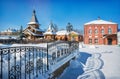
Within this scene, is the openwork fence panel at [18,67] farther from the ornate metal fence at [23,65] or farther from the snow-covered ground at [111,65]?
the snow-covered ground at [111,65]

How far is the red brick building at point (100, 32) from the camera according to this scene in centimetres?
4022

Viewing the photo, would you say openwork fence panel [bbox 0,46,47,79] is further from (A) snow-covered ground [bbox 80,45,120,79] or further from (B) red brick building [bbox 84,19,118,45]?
(B) red brick building [bbox 84,19,118,45]

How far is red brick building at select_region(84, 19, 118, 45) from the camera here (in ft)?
132

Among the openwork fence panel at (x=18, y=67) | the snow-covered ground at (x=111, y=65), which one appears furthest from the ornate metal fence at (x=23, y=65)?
the snow-covered ground at (x=111, y=65)

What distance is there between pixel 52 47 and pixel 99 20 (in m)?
39.1

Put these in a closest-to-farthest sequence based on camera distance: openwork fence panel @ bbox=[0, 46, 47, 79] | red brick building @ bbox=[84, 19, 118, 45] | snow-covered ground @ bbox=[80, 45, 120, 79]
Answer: openwork fence panel @ bbox=[0, 46, 47, 79]
snow-covered ground @ bbox=[80, 45, 120, 79]
red brick building @ bbox=[84, 19, 118, 45]

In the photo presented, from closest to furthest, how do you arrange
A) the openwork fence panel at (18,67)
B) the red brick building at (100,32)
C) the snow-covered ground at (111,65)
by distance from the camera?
the openwork fence panel at (18,67), the snow-covered ground at (111,65), the red brick building at (100,32)

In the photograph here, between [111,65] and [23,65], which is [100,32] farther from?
[23,65]

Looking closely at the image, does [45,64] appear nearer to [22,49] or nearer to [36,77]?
[36,77]

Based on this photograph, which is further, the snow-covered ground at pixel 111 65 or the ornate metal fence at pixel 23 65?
the snow-covered ground at pixel 111 65

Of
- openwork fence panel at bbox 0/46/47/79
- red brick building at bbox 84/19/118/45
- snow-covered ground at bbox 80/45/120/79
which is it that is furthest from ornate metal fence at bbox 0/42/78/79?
red brick building at bbox 84/19/118/45

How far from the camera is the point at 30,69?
5371 mm

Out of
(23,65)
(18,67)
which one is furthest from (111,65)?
(18,67)

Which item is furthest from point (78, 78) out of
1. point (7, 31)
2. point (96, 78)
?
point (7, 31)
